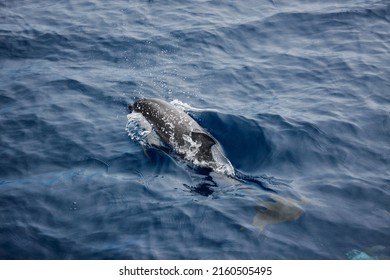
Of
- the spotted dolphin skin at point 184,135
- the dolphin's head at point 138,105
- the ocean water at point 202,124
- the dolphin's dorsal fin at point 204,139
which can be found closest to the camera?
the ocean water at point 202,124

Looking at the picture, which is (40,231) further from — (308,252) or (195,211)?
(308,252)

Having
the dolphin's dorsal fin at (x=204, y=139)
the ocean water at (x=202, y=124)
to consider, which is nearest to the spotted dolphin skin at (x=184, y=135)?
the dolphin's dorsal fin at (x=204, y=139)

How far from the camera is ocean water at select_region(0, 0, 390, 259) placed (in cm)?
873

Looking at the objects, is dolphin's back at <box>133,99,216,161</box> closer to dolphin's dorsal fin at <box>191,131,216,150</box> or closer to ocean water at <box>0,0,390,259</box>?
dolphin's dorsal fin at <box>191,131,216,150</box>

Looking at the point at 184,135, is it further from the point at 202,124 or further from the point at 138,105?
the point at 138,105

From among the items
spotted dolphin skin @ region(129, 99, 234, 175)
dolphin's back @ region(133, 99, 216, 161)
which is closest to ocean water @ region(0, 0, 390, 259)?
spotted dolphin skin @ region(129, 99, 234, 175)

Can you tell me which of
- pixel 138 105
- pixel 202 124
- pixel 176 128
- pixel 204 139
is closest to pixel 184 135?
pixel 176 128

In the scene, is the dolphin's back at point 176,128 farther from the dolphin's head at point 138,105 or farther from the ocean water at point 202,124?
the ocean water at point 202,124

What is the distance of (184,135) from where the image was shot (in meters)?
10.9

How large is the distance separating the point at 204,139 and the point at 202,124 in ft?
6.17

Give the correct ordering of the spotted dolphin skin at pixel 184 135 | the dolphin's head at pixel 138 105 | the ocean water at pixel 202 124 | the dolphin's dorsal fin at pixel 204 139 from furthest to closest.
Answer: the dolphin's head at pixel 138 105, the spotted dolphin skin at pixel 184 135, the dolphin's dorsal fin at pixel 204 139, the ocean water at pixel 202 124

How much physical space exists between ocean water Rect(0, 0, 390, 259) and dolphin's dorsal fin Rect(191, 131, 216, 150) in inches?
26.7

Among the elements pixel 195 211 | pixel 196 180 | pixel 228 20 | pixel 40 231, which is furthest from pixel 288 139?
pixel 228 20

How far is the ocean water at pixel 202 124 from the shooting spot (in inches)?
344
